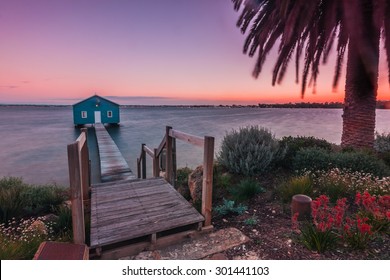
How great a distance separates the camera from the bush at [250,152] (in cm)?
504

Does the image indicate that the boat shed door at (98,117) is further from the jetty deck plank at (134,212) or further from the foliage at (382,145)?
the foliage at (382,145)

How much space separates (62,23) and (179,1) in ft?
7.35

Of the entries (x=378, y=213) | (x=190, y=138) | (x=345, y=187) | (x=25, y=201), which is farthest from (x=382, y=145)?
(x=25, y=201)

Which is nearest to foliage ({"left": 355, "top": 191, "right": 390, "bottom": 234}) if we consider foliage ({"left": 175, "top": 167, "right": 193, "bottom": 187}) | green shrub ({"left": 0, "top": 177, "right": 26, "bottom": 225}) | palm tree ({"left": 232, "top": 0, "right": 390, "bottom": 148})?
palm tree ({"left": 232, "top": 0, "right": 390, "bottom": 148})

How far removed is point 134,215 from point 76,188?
109cm

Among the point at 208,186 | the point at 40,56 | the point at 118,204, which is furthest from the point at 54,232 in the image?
the point at 40,56

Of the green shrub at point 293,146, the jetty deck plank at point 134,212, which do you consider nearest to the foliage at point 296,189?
the green shrub at point 293,146

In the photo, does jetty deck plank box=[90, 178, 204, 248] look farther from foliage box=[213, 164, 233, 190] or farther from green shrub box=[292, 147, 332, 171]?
green shrub box=[292, 147, 332, 171]

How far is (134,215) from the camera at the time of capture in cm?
338

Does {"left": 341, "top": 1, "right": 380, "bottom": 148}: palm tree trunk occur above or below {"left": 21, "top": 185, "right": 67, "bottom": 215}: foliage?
above

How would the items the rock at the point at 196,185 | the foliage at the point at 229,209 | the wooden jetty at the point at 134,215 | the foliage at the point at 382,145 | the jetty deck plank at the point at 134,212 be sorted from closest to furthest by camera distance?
the wooden jetty at the point at 134,215, the jetty deck plank at the point at 134,212, the foliage at the point at 229,209, the rock at the point at 196,185, the foliage at the point at 382,145

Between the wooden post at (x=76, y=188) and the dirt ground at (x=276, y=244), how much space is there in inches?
64.5

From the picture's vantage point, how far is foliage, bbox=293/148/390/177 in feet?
16.7

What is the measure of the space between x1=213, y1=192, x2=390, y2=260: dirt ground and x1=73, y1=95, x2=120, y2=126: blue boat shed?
3698cm
